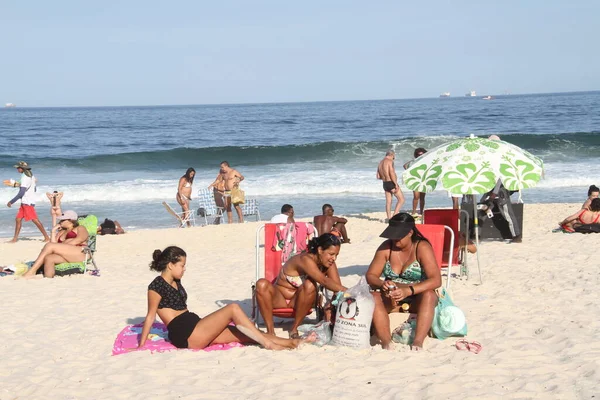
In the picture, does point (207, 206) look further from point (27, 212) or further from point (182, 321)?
point (182, 321)

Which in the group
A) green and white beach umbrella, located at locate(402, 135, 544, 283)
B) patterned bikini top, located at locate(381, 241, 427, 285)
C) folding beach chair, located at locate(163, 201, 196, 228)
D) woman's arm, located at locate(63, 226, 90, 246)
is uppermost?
green and white beach umbrella, located at locate(402, 135, 544, 283)

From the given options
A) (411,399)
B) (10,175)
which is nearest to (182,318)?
(411,399)

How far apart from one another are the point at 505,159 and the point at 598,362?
8.57 feet

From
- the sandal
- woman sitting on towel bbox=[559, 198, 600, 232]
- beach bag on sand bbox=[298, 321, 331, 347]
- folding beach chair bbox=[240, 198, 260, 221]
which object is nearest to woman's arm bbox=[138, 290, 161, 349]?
beach bag on sand bbox=[298, 321, 331, 347]

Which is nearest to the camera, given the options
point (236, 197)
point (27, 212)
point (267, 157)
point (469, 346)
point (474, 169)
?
point (469, 346)

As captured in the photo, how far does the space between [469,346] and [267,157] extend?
24411 mm

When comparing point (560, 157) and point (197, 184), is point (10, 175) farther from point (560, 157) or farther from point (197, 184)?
point (560, 157)

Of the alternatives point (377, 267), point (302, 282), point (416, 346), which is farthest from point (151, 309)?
point (416, 346)

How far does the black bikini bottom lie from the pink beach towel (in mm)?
61

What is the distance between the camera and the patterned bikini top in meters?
5.65

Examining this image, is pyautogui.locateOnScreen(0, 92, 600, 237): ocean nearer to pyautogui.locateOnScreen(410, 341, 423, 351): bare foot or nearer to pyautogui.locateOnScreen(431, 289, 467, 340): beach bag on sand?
pyautogui.locateOnScreen(431, 289, 467, 340): beach bag on sand

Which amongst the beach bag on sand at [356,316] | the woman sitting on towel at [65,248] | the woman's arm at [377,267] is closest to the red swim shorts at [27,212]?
the woman sitting on towel at [65,248]

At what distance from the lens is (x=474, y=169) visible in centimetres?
677

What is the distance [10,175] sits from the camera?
81.1 feet
